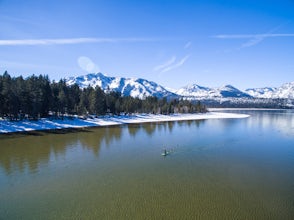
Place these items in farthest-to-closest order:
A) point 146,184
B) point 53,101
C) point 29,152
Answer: point 53,101, point 29,152, point 146,184

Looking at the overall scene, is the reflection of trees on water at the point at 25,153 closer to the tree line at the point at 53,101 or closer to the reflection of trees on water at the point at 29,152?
the reflection of trees on water at the point at 29,152

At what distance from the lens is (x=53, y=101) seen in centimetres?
8525

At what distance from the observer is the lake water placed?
1872 cm

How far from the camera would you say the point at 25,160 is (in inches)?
1384

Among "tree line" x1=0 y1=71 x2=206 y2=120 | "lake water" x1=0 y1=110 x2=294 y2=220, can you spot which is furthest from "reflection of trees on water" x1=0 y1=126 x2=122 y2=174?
"tree line" x1=0 y1=71 x2=206 y2=120

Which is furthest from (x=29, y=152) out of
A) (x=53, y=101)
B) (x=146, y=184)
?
(x=53, y=101)

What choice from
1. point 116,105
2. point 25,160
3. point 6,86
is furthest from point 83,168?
point 116,105

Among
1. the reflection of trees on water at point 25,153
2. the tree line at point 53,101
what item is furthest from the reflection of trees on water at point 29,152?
the tree line at point 53,101

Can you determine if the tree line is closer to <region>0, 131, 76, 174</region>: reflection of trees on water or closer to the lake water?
<region>0, 131, 76, 174</region>: reflection of trees on water

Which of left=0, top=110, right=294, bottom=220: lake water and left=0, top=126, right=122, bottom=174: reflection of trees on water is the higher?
left=0, top=126, right=122, bottom=174: reflection of trees on water

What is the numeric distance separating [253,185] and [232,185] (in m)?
2.33

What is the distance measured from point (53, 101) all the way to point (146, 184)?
71.7 m

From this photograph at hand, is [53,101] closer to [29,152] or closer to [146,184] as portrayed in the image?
[29,152]

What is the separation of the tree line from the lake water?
121ft
